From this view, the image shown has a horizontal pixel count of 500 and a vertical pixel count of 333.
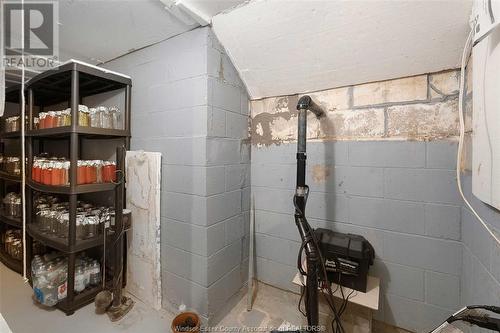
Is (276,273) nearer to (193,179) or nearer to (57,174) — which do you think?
(193,179)

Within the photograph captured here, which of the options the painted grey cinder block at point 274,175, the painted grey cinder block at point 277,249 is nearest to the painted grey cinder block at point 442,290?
the painted grey cinder block at point 277,249

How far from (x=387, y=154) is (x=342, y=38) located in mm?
759

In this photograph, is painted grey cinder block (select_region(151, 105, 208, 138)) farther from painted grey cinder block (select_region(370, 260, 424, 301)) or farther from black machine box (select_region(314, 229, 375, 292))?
painted grey cinder block (select_region(370, 260, 424, 301))

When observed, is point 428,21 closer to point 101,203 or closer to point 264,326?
point 264,326

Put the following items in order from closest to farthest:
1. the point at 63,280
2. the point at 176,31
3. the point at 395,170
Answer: the point at 395,170, the point at 176,31, the point at 63,280

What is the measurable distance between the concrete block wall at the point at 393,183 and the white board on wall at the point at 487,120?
39 cm

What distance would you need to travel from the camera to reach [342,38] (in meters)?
1.28

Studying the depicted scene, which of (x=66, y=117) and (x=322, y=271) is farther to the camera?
(x=66, y=117)

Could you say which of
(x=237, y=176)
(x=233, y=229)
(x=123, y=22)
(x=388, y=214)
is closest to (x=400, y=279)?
(x=388, y=214)

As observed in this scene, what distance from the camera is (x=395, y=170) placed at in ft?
4.61

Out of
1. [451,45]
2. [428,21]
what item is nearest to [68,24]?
[428,21]

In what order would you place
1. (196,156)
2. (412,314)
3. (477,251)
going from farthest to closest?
(196,156) < (412,314) < (477,251)

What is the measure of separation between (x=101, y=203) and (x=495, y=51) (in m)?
2.68

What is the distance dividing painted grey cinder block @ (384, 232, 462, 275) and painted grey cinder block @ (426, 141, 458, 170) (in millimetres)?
440
